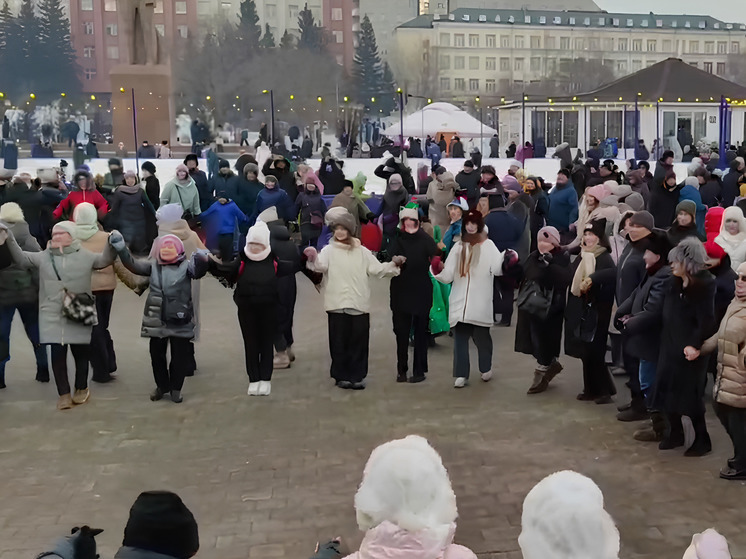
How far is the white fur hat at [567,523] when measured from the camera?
97.3 inches

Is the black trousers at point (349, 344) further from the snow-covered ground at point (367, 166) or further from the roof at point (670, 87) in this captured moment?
the roof at point (670, 87)

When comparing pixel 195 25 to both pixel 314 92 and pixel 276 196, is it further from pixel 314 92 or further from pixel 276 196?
pixel 276 196

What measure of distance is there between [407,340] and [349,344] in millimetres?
558

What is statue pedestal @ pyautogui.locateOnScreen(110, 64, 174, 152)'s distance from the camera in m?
33.7

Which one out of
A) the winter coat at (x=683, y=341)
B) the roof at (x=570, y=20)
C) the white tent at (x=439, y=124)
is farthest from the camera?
the roof at (x=570, y=20)

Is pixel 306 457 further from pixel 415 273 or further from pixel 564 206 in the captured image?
pixel 564 206

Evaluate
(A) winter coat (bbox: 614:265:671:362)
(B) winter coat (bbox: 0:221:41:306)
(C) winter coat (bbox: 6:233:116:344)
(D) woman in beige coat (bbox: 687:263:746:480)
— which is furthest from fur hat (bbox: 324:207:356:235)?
(D) woman in beige coat (bbox: 687:263:746:480)

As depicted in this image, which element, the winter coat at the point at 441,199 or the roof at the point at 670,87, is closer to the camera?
the winter coat at the point at 441,199

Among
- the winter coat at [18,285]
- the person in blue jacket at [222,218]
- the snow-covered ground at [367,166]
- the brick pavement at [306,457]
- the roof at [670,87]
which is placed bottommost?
the brick pavement at [306,457]

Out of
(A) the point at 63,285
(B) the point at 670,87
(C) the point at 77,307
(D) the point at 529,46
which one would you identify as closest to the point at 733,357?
(C) the point at 77,307

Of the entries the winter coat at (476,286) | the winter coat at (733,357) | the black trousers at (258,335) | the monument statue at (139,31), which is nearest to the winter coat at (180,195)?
the black trousers at (258,335)

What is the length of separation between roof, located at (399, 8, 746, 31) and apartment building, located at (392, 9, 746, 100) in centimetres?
11

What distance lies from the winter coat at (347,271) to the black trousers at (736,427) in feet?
10.2

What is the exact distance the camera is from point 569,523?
2.47m
